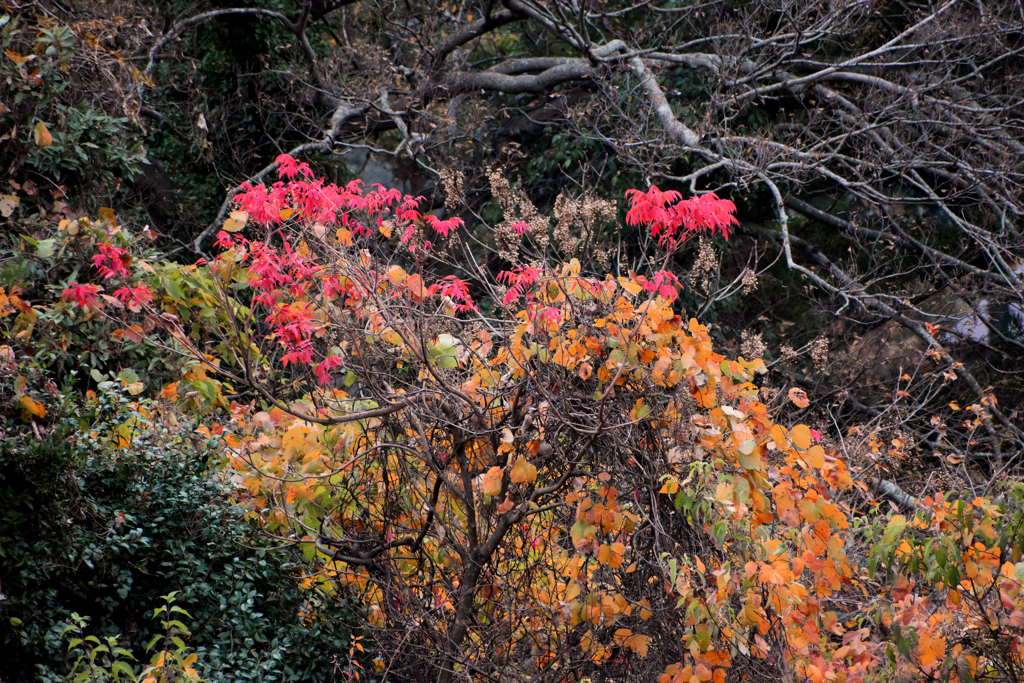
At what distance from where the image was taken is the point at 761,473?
7.74 feet

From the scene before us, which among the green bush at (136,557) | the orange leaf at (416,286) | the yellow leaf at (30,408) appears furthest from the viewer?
the yellow leaf at (30,408)

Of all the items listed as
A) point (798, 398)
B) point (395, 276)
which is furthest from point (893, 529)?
point (395, 276)

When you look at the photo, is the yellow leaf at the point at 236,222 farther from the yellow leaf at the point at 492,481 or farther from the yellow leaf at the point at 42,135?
the yellow leaf at the point at 42,135

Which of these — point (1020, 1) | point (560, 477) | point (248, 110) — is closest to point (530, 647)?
point (560, 477)

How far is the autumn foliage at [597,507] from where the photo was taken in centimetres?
246

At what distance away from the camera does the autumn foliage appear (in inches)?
96.7

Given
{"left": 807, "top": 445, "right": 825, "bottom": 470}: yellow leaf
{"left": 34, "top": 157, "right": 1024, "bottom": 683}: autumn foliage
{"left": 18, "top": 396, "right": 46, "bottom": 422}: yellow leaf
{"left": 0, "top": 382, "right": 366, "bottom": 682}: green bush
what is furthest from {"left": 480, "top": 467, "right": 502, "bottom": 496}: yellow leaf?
{"left": 18, "top": 396, "right": 46, "bottom": 422}: yellow leaf

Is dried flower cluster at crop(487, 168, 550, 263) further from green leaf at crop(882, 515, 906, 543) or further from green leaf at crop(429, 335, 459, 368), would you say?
green leaf at crop(882, 515, 906, 543)

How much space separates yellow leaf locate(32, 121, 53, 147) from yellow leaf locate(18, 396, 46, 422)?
247 cm

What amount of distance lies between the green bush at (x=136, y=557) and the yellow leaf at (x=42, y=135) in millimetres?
2280

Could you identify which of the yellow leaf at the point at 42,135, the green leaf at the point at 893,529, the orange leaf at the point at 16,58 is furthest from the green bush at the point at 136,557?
the orange leaf at the point at 16,58

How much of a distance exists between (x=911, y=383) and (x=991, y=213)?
186 centimetres

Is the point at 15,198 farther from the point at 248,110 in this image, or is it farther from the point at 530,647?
the point at 248,110

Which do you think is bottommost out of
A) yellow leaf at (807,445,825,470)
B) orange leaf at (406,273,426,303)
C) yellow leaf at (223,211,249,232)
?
yellow leaf at (807,445,825,470)
